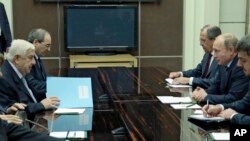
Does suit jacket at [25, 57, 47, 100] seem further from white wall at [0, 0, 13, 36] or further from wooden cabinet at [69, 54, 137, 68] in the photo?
white wall at [0, 0, 13, 36]

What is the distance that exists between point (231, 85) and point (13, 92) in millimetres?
1682

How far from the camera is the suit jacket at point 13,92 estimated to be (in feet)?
10.0

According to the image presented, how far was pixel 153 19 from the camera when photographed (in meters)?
6.95

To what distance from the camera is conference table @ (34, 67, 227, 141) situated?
2471 mm

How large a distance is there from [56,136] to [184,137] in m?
0.72

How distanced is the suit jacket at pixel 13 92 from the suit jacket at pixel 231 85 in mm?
1354

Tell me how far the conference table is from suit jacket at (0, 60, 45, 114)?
26 cm

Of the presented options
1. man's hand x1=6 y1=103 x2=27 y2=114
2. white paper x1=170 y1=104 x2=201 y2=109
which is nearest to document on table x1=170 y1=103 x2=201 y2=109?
white paper x1=170 y1=104 x2=201 y2=109

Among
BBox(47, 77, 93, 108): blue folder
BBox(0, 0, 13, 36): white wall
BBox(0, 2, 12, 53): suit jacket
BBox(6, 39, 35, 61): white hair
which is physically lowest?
BBox(47, 77, 93, 108): blue folder

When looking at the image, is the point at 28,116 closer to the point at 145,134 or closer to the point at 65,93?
the point at 65,93

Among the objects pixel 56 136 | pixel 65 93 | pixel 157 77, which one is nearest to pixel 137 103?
pixel 65 93

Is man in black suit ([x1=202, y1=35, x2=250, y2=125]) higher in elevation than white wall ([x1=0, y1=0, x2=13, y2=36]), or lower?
lower

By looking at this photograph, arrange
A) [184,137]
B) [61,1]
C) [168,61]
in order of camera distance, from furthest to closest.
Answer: [168,61]
[61,1]
[184,137]

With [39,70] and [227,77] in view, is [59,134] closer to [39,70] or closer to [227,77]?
[227,77]
